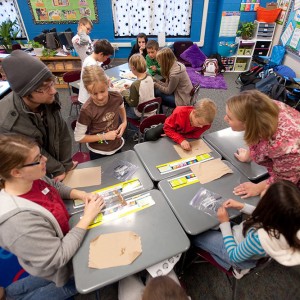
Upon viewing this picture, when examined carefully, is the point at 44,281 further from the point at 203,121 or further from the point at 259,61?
the point at 259,61

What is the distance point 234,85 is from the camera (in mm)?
4805

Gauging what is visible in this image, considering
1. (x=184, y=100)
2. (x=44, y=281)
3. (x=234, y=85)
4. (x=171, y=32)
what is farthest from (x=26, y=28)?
(x=44, y=281)

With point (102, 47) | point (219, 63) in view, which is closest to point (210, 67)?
point (219, 63)

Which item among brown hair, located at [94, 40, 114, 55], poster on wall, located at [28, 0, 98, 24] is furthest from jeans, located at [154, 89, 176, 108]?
poster on wall, located at [28, 0, 98, 24]

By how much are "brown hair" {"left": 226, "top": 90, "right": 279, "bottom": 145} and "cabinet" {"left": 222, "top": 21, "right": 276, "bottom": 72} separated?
449 cm

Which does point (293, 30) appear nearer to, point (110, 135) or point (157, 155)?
point (157, 155)

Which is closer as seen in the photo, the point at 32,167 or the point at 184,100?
the point at 32,167

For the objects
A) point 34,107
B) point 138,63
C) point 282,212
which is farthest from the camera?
point 138,63

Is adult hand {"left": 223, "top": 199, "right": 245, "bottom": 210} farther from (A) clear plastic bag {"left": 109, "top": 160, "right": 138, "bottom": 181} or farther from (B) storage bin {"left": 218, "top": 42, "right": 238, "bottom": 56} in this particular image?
(B) storage bin {"left": 218, "top": 42, "right": 238, "bottom": 56}

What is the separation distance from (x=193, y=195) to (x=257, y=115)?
637mm

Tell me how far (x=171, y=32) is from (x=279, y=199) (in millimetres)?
5722

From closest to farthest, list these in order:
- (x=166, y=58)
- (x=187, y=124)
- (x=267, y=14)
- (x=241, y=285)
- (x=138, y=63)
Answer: (x=241, y=285) < (x=187, y=124) < (x=138, y=63) < (x=166, y=58) < (x=267, y=14)

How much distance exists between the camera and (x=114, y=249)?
3.74 feet

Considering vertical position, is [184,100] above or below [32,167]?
below
